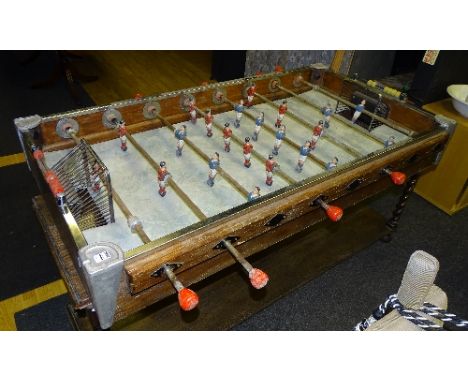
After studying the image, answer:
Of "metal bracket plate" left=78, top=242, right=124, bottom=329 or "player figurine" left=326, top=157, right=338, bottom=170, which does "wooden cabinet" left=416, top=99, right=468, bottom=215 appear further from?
"metal bracket plate" left=78, top=242, right=124, bottom=329

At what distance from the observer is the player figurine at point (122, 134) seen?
1.94 meters

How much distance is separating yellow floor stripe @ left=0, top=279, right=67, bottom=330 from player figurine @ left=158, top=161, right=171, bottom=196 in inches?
48.8

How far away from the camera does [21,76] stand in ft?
16.7

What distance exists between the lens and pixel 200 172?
1.90 meters

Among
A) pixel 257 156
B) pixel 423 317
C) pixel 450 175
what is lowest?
pixel 450 175

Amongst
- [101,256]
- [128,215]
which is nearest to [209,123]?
[128,215]

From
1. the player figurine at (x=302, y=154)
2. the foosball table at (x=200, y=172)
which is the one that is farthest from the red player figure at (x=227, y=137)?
the player figurine at (x=302, y=154)

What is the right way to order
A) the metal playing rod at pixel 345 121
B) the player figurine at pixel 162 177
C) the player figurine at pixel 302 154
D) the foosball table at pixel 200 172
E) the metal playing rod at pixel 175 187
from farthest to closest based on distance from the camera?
the metal playing rod at pixel 345 121
the player figurine at pixel 302 154
the player figurine at pixel 162 177
the metal playing rod at pixel 175 187
the foosball table at pixel 200 172

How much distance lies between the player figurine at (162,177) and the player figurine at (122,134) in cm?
40

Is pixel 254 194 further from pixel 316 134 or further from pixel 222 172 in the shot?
pixel 316 134

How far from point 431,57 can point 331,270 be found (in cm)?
202

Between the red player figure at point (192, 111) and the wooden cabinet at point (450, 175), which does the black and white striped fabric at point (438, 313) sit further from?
the wooden cabinet at point (450, 175)

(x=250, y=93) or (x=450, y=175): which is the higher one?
(x=250, y=93)

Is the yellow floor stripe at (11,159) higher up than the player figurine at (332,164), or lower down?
lower down
